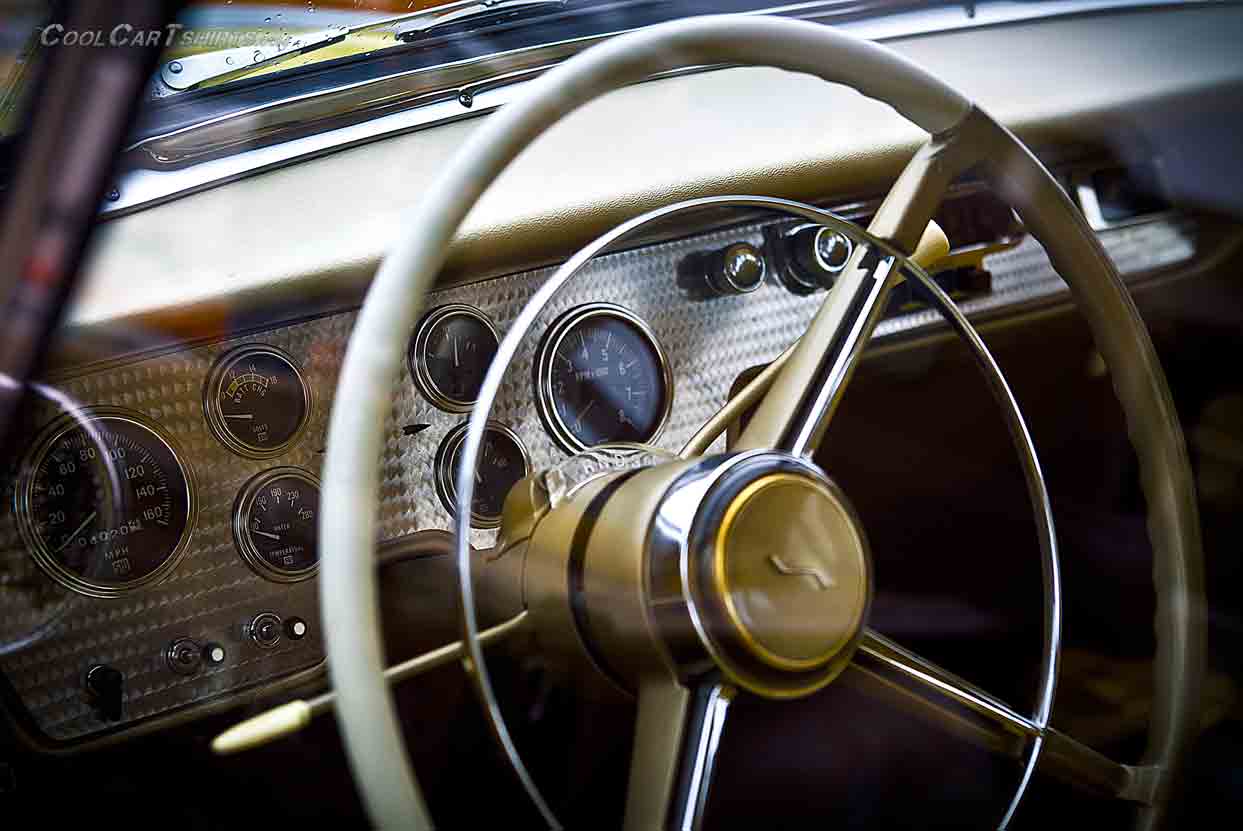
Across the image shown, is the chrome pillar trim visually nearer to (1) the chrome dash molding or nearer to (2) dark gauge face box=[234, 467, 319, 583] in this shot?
(1) the chrome dash molding

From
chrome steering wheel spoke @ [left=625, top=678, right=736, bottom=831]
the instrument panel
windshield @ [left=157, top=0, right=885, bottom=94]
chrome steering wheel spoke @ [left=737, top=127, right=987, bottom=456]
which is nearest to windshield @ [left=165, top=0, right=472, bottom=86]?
windshield @ [left=157, top=0, right=885, bottom=94]

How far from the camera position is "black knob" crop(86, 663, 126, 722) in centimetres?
120

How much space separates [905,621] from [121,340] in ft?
3.37

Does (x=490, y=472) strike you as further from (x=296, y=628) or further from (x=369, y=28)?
(x=369, y=28)

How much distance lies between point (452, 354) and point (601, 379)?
0.55 feet

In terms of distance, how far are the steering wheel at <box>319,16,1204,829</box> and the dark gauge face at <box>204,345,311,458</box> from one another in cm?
35

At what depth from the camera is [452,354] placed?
4.27 ft

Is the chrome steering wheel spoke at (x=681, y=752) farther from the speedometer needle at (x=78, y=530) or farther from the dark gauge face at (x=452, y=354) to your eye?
the speedometer needle at (x=78, y=530)

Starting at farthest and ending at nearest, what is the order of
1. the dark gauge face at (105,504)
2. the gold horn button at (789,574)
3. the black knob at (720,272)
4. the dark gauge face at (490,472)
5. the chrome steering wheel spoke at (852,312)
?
the black knob at (720,272), the dark gauge face at (490,472), the dark gauge face at (105,504), the chrome steering wheel spoke at (852,312), the gold horn button at (789,574)

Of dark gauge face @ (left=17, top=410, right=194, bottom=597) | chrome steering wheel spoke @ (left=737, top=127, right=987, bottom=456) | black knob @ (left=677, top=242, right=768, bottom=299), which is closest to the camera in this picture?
chrome steering wheel spoke @ (left=737, top=127, right=987, bottom=456)

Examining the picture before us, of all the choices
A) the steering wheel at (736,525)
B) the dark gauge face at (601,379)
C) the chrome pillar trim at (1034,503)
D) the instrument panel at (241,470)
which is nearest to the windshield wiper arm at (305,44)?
the instrument panel at (241,470)

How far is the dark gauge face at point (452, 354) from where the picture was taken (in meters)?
1.28

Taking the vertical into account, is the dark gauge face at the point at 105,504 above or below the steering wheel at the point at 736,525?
above

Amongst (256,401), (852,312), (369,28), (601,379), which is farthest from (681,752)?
(369,28)
